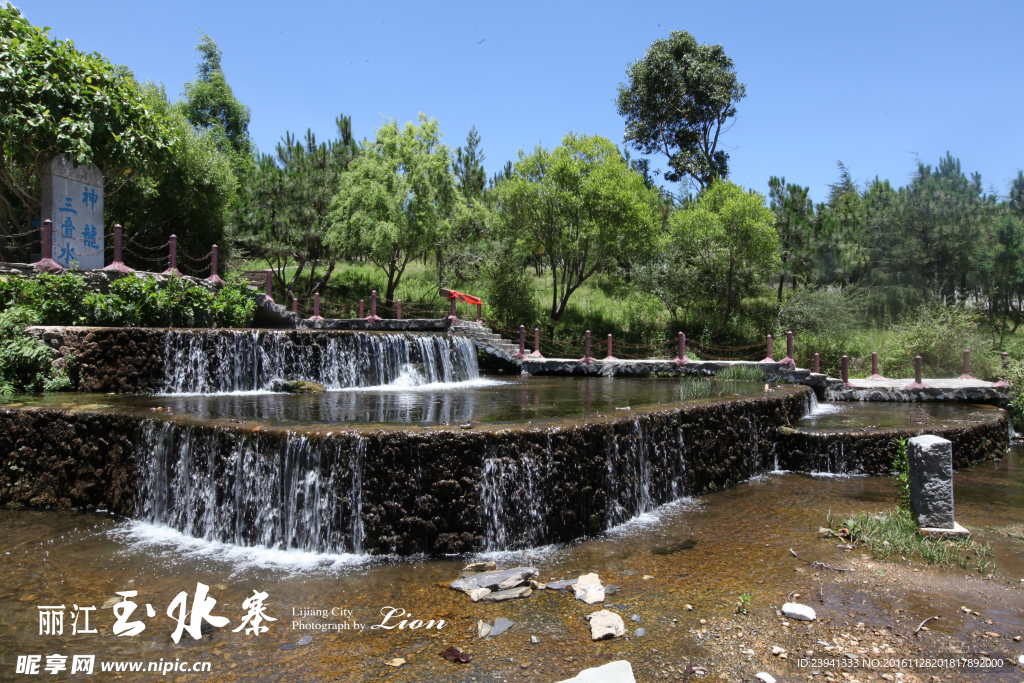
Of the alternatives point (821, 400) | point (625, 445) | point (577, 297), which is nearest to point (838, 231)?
point (577, 297)

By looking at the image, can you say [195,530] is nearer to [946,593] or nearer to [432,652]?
[432,652]

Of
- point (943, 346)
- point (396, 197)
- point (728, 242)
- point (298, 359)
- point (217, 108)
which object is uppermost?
point (217, 108)

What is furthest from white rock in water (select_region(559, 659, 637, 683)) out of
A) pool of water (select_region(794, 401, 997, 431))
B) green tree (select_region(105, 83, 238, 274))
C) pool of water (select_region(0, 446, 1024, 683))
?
green tree (select_region(105, 83, 238, 274))

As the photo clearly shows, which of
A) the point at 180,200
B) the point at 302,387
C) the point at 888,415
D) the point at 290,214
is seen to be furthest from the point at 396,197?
the point at 888,415

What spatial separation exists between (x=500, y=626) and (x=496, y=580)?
0.69 meters

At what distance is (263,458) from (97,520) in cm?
225

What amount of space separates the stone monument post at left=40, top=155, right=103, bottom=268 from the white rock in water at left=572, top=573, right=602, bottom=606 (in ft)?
48.4

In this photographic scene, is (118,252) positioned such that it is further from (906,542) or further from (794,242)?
(794,242)

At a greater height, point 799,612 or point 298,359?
point 298,359

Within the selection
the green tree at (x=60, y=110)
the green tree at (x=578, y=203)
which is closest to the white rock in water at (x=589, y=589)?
the green tree at (x=60, y=110)

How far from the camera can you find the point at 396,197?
1008 inches

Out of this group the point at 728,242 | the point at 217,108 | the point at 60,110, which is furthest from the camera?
the point at 217,108

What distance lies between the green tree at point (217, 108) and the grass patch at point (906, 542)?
3024cm

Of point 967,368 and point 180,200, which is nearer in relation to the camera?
point 967,368
